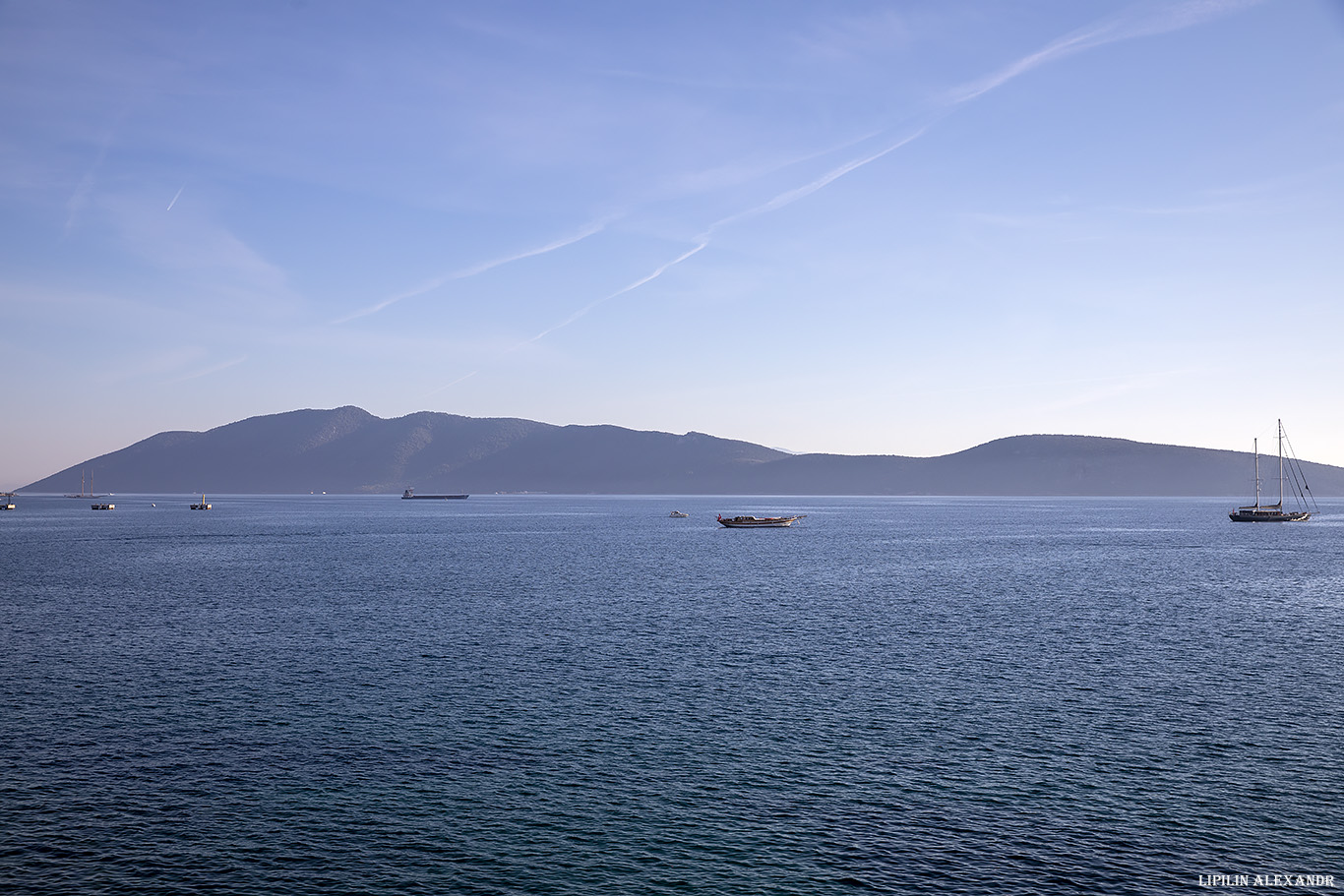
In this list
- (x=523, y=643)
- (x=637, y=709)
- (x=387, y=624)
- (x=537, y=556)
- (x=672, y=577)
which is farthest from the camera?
(x=537, y=556)

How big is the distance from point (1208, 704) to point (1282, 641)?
26219 millimetres

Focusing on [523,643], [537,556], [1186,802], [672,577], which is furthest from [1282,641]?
[537,556]

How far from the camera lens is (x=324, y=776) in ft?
123

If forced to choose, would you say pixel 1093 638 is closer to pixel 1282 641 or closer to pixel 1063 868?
pixel 1282 641

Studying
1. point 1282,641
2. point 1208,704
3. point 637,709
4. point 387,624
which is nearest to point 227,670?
point 387,624

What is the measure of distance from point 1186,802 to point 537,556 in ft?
404

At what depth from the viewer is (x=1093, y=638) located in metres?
70.4

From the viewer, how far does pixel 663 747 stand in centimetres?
4194

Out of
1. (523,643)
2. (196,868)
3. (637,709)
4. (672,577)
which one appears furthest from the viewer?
(672,577)

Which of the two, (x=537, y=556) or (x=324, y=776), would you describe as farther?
(x=537, y=556)

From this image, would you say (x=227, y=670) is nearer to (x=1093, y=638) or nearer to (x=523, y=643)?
(x=523, y=643)

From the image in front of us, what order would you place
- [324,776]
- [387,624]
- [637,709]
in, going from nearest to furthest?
[324,776]
[637,709]
[387,624]

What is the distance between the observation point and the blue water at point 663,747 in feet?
99.3

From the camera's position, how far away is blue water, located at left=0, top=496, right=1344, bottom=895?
99.3ft
